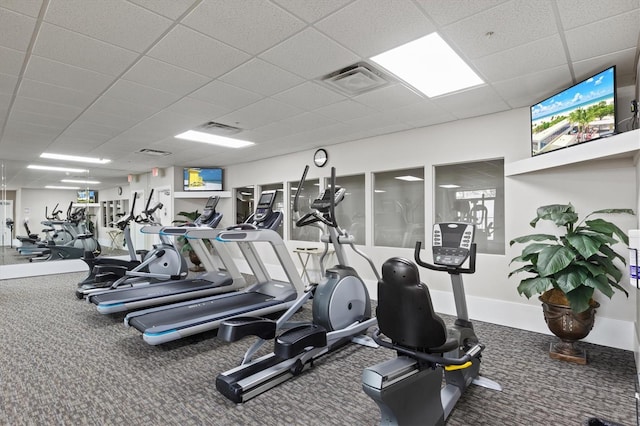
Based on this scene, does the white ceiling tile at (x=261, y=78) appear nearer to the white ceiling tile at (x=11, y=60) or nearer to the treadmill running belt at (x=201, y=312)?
the white ceiling tile at (x=11, y=60)

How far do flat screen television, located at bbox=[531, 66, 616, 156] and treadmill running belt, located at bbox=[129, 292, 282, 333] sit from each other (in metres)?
3.55

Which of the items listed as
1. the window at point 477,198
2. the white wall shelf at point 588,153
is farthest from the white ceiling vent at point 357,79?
the window at point 477,198

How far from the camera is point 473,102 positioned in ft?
12.4

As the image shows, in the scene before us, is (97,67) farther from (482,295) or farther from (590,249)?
(482,295)

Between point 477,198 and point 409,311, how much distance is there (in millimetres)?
3327

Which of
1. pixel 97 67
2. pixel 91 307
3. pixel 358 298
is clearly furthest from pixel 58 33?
pixel 91 307

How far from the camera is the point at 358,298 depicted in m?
3.40

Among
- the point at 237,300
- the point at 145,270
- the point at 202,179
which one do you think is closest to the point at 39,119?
the point at 145,270

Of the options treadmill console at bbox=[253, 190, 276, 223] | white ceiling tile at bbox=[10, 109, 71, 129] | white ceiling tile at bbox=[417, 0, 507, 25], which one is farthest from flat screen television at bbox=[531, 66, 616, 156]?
white ceiling tile at bbox=[10, 109, 71, 129]

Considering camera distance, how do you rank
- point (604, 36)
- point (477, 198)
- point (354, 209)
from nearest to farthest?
point (604, 36)
point (477, 198)
point (354, 209)

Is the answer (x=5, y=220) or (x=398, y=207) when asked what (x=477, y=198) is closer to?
(x=398, y=207)

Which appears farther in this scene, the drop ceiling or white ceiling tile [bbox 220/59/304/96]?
white ceiling tile [bbox 220/59/304/96]

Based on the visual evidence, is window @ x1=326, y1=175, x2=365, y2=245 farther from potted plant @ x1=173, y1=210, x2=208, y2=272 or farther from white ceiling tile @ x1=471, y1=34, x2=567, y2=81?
potted plant @ x1=173, y1=210, x2=208, y2=272

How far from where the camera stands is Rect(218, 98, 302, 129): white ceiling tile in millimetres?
3922
